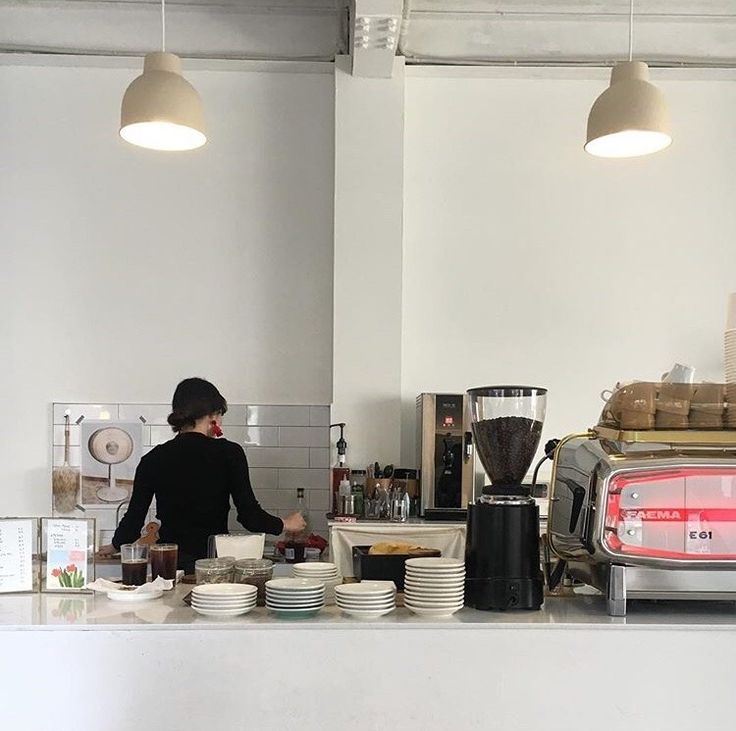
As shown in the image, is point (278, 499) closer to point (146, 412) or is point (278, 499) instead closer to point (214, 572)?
point (146, 412)

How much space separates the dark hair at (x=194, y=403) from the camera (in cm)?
380

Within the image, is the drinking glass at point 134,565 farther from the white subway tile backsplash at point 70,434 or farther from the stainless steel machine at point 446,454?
the white subway tile backsplash at point 70,434

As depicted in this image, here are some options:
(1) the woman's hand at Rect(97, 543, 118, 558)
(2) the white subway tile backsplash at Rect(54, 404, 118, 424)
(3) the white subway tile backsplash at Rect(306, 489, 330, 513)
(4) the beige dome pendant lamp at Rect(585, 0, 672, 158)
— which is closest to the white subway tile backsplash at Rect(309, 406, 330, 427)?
(3) the white subway tile backsplash at Rect(306, 489, 330, 513)

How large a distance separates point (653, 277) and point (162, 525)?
3110 mm

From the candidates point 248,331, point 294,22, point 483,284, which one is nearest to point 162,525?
point 248,331

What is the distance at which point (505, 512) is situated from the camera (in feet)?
7.27

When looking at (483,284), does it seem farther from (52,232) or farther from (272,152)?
(52,232)

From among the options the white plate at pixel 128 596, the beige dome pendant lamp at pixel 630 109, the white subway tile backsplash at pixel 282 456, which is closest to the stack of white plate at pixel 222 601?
the white plate at pixel 128 596

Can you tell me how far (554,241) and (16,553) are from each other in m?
3.68

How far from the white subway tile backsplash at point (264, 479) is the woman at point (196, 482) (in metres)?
1.28

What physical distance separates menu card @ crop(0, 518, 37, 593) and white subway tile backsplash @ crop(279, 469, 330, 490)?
9.09 feet

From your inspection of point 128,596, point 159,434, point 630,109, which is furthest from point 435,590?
point 159,434

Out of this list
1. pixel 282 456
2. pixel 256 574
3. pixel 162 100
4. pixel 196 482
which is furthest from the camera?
pixel 282 456

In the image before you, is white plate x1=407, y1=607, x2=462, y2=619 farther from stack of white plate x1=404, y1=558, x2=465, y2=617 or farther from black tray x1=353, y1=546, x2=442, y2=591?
black tray x1=353, y1=546, x2=442, y2=591
